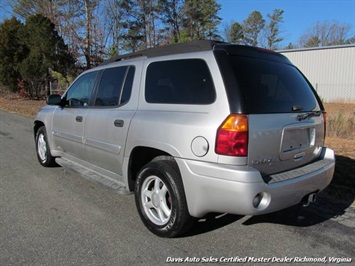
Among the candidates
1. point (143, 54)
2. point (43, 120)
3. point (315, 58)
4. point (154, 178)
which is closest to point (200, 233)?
point (154, 178)

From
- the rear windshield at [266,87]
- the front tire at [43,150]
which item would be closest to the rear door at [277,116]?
the rear windshield at [266,87]

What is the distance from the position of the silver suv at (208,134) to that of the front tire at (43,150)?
84.1 inches

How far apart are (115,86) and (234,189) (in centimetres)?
220

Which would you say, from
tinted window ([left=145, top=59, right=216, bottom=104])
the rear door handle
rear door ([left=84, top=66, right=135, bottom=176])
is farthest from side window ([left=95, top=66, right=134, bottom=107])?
tinted window ([left=145, top=59, right=216, bottom=104])

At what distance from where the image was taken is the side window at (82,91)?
5.13 metres

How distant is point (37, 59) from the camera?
2638 centimetres

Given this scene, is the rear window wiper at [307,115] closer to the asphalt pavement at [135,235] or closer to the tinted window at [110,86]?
the asphalt pavement at [135,235]

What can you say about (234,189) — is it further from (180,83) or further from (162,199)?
(180,83)

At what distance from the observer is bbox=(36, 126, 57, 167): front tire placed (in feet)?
20.8

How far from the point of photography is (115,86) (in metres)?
4.51

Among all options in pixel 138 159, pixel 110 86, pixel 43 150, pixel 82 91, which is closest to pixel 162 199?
pixel 138 159

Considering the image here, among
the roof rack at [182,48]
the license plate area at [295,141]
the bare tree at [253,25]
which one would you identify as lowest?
A: the license plate area at [295,141]

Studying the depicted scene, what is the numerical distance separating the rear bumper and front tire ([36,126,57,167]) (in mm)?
3721

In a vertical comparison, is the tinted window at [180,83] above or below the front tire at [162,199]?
above
